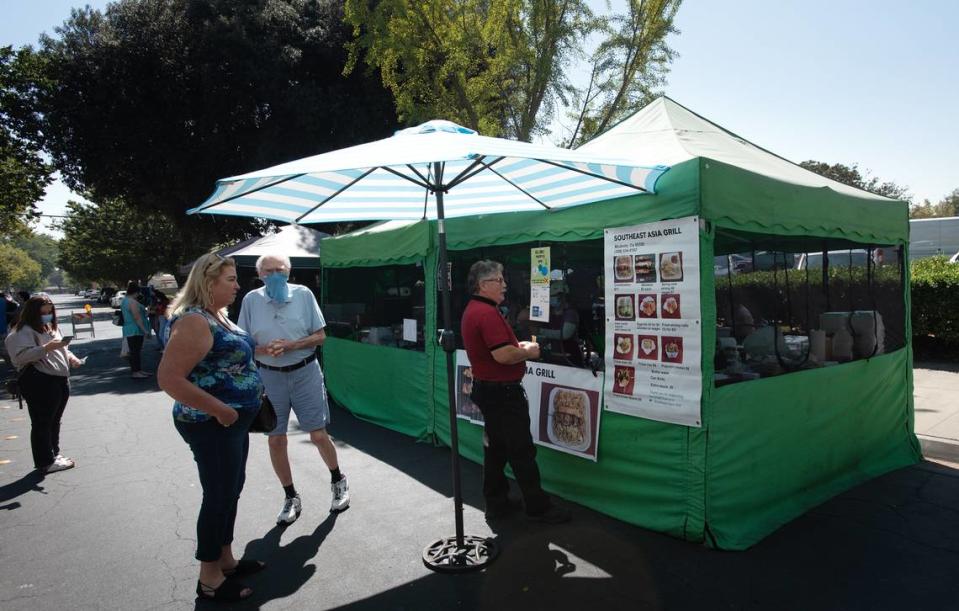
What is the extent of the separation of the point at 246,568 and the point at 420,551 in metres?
1.02

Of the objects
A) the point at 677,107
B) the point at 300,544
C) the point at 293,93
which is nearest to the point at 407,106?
the point at 293,93

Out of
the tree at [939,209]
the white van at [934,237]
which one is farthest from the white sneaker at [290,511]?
the tree at [939,209]

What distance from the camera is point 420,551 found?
345 cm

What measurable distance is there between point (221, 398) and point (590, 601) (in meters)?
2.16

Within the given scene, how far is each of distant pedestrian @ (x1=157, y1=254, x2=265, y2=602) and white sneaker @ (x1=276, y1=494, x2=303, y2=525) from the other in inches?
38.7

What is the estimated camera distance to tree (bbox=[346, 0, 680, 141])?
10.4m

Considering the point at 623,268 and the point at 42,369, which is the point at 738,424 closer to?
the point at 623,268

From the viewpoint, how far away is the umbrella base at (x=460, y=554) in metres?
3.19

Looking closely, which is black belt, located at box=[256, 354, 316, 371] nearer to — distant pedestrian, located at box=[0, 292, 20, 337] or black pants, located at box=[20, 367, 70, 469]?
black pants, located at box=[20, 367, 70, 469]

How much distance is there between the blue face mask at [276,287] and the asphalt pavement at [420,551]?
1625mm

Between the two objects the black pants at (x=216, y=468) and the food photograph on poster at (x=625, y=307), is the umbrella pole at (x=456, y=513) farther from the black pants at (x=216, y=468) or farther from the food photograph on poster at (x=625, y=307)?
the food photograph on poster at (x=625, y=307)

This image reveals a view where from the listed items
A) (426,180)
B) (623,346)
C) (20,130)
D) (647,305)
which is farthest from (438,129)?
(20,130)

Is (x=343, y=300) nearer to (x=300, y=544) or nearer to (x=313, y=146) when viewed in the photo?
(x=300, y=544)

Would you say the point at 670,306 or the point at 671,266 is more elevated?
the point at 671,266
